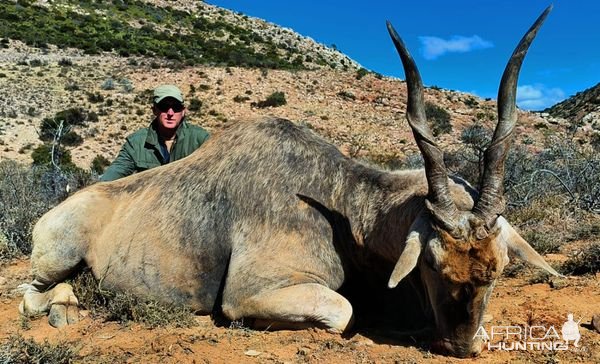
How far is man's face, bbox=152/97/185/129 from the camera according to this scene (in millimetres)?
7023

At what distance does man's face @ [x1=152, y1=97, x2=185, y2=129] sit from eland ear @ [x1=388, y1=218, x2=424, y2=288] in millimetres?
4090

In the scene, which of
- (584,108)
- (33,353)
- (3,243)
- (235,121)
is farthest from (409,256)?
(584,108)

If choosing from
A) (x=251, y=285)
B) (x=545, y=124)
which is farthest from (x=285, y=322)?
(x=545, y=124)

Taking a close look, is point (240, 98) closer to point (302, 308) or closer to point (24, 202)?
point (24, 202)

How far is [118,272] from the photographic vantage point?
550 centimetres

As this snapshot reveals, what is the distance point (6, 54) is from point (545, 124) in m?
39.6

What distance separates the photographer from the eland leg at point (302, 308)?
4.36m

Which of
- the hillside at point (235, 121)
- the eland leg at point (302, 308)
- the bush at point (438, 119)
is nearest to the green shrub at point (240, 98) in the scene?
the hillside at point (235, 121)

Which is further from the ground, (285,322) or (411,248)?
(411,248)

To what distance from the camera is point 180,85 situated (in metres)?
36.8

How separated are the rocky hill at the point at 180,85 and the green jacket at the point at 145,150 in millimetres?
9007

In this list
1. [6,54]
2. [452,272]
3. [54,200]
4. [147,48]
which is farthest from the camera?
[147,48]

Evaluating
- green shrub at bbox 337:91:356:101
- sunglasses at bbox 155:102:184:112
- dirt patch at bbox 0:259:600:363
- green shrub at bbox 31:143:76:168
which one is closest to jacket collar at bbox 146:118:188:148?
sunglasses at bbox 155:102:184:112

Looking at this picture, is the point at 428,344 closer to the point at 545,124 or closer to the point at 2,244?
the point at 2,244
